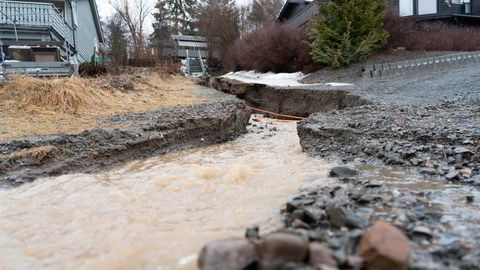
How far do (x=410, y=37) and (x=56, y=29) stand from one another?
17.0 meters

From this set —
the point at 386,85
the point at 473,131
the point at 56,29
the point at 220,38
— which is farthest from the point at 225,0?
the point at 473,131

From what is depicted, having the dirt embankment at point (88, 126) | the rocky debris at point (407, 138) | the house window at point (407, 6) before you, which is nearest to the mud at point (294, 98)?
the rocky debris at point (407, 138)

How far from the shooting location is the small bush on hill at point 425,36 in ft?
58.1

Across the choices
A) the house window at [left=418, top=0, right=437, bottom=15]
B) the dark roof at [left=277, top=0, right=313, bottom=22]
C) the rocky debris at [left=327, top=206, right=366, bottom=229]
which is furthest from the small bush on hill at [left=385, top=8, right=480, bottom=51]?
the rocky debris at [left=327, top=206, right=366, bottom=229]

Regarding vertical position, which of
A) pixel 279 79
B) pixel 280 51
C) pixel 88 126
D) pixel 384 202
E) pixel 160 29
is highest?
pixel 160 29

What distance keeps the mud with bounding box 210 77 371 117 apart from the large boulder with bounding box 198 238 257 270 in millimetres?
8428

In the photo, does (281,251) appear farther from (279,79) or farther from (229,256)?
(279,79)

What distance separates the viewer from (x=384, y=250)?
1.95m

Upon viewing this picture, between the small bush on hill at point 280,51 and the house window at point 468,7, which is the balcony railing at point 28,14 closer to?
the small bush on hill at point 280,51

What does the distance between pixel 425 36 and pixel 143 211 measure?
18.8 m

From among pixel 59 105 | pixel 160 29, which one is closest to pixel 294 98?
pixel 59 105

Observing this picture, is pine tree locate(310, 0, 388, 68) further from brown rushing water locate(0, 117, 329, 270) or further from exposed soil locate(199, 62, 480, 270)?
brown rushing water locate(0, 117, 329, 270)

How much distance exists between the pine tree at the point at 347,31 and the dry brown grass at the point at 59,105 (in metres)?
8.13

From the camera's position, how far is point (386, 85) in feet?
42.6
